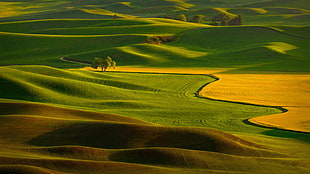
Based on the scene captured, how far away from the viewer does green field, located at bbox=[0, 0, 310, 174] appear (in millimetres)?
20516

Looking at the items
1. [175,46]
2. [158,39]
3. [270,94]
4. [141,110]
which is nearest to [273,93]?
[270,94]

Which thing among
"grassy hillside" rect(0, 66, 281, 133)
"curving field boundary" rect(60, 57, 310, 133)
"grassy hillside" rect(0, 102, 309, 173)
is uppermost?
"grassy hillside" rect(0, 102, 309, 173)

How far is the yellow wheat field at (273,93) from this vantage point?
33.0 metres

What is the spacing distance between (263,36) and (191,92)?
55.9 meters

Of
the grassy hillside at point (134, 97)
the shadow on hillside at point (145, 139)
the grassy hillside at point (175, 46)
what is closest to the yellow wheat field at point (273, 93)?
the grassy hillside at point (134, 97)

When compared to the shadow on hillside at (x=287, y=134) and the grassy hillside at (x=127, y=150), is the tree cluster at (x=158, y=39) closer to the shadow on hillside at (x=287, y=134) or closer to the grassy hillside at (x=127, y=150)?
the shadow on hillside at (x=287, y=134)

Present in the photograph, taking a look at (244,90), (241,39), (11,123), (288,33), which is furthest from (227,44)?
(11,123)

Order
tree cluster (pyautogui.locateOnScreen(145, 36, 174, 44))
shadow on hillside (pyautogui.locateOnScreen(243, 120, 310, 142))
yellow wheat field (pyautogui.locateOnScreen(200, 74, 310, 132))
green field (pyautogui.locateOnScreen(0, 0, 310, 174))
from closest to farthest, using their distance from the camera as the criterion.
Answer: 1. green field (pyautogui.locateOnScreen(0, 0, 310, 174))
2. shadow on hillside (pyautogui.locateOnScreen(243, 120, 310, 142))
3. yellow wheat field (pyautogui.locateOnScreen(200, 74, 310, 132))
4. tree cluster (pyautogui.locateOnScreen(145, 36, 174, 44))

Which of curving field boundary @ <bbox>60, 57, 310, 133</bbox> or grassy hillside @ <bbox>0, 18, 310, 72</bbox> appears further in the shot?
grassy hillside @ <bbox>0, 18, 310, 72</bbox>

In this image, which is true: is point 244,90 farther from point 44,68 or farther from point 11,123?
point 11,123

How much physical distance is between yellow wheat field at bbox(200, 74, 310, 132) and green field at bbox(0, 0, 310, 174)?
1.49m

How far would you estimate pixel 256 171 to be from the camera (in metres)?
19.8

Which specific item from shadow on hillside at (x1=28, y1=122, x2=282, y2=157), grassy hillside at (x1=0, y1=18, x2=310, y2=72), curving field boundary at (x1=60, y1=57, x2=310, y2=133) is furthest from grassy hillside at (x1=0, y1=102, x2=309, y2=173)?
grassy hillside at (x1=0, y1=18, x2=310, y2=72)

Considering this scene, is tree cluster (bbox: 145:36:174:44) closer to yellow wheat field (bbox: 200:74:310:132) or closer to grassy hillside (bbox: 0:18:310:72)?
grassy hillside (bbox: 0:18:310:72)
